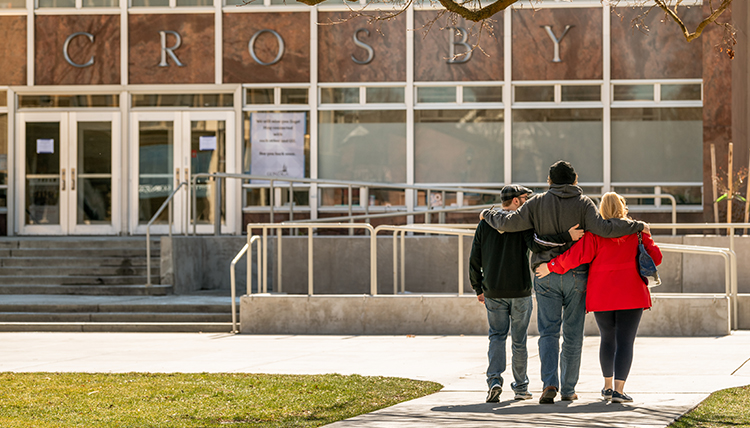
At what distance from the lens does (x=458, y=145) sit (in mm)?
17609

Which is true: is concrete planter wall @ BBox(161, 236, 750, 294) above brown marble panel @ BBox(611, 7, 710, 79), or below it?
below

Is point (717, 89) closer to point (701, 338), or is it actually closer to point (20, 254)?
point (701, 338)

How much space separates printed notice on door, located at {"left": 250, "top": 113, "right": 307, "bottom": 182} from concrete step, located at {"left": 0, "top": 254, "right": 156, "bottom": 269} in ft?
10.9

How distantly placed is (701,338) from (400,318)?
345 cm

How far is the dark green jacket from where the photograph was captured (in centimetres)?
645

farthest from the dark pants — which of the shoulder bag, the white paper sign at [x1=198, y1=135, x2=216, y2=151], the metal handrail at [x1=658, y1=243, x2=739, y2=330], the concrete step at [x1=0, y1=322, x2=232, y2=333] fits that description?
the white paper sign at [x1=198, y1=135, x2=216, y2=151]

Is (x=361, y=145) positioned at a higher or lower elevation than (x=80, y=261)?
higher

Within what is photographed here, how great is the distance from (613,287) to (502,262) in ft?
2.47

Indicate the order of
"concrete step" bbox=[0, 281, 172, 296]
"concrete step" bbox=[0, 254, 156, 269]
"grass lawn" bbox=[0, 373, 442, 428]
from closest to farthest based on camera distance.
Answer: "grass lawn" bbox=[0, 373, 442, 428] → "concrete step" bbox=[0, 281, 172, 296] → "concrete step" bbox=[0, 254, 156, 269]

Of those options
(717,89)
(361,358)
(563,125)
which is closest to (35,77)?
(563,125)

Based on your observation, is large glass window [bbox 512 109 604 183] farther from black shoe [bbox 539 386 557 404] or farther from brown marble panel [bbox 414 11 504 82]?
black shoe [bbox 539 386 557 404]

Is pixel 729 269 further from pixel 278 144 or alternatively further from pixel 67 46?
pixel 67 46

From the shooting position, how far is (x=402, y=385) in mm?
7230

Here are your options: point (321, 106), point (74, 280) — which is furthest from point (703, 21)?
point (321, 106)
